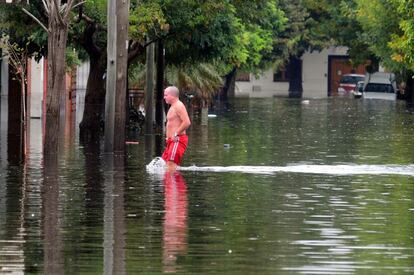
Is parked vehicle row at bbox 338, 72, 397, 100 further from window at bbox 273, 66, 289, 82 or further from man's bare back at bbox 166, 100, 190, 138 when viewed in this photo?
man's bare back at bbox 166, 100, 190, 138

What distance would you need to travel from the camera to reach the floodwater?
13.3 metres

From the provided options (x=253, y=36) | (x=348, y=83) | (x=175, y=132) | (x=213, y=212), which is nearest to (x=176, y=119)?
(x=175, y=132)

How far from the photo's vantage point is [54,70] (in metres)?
27.0

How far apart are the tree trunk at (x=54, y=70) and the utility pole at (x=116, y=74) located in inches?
85.2

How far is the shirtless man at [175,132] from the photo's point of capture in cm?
2431

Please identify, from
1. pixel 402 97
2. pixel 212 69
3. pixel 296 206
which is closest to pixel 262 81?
pixel 402 97

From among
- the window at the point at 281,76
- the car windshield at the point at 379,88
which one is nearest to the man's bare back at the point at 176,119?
the car windshield at the point at 379,88

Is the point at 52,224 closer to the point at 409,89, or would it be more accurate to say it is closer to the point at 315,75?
the point at 409,89

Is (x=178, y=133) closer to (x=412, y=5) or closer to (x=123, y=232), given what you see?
(x=123, y=232)

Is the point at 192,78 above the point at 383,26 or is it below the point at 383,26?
below

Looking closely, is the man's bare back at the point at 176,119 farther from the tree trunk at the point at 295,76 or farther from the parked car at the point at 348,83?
the tree trunk at the point at 295,76

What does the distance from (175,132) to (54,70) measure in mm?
3550

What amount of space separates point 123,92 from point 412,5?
694 inches

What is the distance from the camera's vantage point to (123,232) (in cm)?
1557
